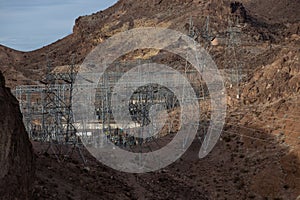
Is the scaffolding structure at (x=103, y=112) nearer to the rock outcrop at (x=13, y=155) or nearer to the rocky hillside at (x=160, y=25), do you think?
the rock outcrop at (x=13, y=155)

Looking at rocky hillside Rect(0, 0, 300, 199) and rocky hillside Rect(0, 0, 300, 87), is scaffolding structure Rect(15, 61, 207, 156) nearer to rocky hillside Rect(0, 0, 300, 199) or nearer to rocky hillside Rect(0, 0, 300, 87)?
rocky hillside Rect(0, 0, 300, 199)

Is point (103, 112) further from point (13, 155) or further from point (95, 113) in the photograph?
point (13, 155)

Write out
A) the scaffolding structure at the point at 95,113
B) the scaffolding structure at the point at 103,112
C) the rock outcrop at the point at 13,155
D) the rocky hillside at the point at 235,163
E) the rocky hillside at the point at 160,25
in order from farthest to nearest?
1. the rocky hillside at the point at 160,25
2. the scaffolding structure at the point at 103,112
3. the scaffolding structure at the point at 95,113
4. the rocky hillside at the point at 235,163
5. the rock outcrop at the point at 13,155

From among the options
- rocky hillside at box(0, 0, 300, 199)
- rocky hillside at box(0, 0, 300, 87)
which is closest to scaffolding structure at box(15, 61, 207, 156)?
rocky hillside at box(0, 0, 300, 199)

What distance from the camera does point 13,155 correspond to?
1170cm

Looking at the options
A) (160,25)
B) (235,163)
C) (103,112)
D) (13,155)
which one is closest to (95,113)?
(103,112)

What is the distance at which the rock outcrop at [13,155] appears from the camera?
444 inches

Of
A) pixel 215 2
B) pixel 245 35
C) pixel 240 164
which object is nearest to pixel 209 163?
pixel 240 164

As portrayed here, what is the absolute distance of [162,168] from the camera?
87.0 ft

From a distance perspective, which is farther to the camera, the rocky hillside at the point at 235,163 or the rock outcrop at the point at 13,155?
the rocky hillside at the point at 235,163

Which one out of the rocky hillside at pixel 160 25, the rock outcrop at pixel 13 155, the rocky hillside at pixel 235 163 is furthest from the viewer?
the rocky hillside at pixel 160 25

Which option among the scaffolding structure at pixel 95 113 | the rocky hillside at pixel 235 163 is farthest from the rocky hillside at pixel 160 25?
the rocky hillside at pixel 235 163

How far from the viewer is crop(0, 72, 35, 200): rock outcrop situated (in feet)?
37.0

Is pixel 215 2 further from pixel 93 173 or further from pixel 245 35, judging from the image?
pixel 93 173
